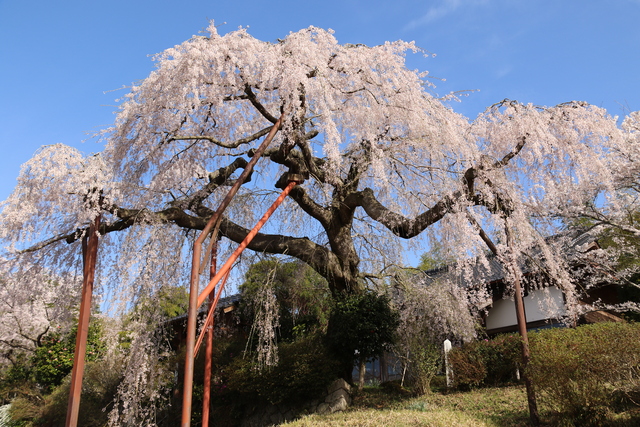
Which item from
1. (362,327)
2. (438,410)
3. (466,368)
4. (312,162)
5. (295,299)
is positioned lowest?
(438,410)

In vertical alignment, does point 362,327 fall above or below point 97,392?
above

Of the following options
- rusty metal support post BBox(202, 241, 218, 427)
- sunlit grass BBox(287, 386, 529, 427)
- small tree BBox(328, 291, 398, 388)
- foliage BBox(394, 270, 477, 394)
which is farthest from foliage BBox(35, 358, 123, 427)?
foliage BBox(394, 270, 477, 394)

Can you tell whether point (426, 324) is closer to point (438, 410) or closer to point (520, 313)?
point (438, 410)

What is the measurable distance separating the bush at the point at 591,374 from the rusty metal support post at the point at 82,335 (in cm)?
652

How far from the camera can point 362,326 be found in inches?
357

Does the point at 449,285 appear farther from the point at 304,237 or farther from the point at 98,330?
the point at 98,330

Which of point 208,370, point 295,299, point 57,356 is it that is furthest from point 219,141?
point 57,356

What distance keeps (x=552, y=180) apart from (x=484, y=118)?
166 cm

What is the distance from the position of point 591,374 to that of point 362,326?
4.11 m

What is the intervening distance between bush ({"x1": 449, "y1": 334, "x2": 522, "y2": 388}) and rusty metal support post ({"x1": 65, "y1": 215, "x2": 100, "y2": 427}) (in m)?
7.00

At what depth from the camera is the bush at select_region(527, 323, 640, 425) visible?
236 inches

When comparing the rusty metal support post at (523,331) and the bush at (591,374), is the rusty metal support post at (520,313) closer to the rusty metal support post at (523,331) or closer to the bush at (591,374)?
the rusty metal support post at (523,331)

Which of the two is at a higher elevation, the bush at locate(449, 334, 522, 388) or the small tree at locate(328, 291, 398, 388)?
the small tree at locate(328, 291, 398, 388)

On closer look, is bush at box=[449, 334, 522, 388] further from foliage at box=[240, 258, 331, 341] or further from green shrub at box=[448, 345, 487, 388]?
foliage at box=[240, 258, 331, 341]
